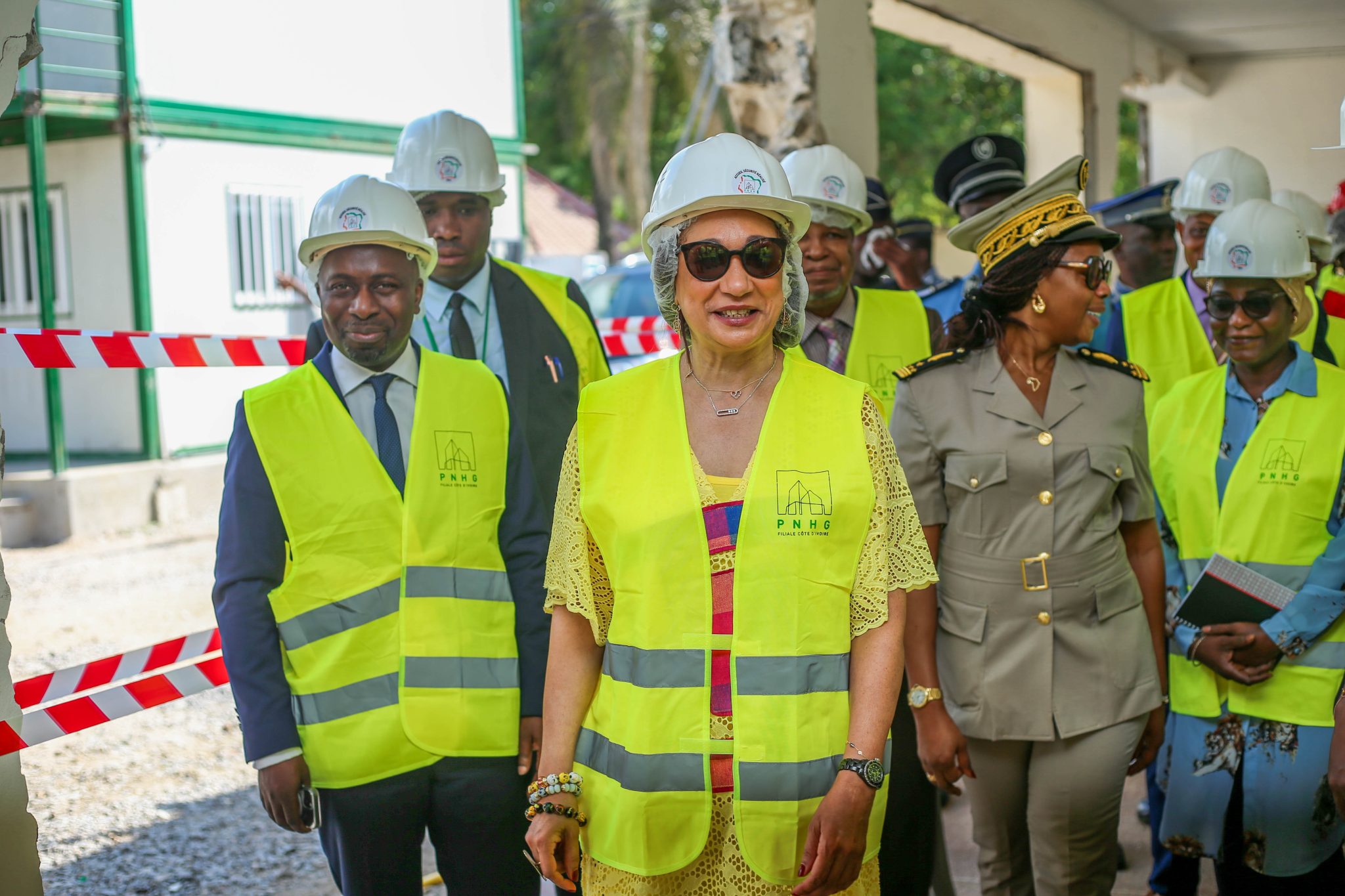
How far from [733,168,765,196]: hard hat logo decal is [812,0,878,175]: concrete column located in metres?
4.22

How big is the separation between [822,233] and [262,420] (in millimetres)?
1949

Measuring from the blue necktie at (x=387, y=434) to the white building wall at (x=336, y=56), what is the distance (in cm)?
1171

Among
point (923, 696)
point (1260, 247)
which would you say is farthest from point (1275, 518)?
A: point (923, 696)

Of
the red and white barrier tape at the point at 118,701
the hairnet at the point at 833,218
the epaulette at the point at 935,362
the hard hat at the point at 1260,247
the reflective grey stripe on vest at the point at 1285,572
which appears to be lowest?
the red and white barrier tape at the point at 118,701

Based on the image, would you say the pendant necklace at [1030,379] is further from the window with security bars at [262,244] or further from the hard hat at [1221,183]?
the window with security bars at [262,244]

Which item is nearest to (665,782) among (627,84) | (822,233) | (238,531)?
(238,531)

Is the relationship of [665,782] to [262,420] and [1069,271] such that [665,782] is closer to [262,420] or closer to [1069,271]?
[262,420]

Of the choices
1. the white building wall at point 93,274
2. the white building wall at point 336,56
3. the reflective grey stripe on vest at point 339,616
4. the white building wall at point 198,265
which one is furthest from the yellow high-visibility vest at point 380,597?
the white building wall at point 336,56

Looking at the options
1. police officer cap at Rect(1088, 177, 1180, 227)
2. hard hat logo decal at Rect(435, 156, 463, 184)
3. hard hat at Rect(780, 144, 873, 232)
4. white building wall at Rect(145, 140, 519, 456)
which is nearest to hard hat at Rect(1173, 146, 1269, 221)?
police officer cap at Rect(1088, 177, 1180, 227)

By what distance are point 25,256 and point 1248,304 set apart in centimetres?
1394

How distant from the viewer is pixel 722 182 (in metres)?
2.50

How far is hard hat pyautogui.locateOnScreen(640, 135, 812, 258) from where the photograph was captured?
2504mm

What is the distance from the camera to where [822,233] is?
4.20m

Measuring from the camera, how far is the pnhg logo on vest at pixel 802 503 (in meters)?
2.45
